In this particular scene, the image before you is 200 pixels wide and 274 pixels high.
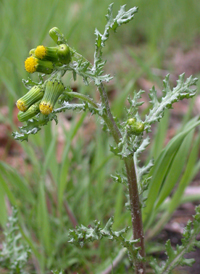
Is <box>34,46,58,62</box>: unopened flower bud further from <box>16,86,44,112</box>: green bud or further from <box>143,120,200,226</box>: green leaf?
<box>143,120,200,226</box>: green leaf

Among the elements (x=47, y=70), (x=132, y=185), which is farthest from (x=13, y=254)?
(x=47, y=70)

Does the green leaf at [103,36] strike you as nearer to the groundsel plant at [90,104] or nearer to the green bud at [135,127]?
the groundsel plant at [90,104]

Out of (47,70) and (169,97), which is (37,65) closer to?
(47,70)

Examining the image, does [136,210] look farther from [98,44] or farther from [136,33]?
[136,33]

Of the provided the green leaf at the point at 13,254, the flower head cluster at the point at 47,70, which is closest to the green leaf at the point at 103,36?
the flower head cluster at the point at 47,70

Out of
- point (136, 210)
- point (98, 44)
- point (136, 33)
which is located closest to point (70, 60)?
point (98, 44)

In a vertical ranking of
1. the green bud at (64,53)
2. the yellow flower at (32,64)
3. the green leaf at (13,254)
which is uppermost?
the yellow flower at (32,64)

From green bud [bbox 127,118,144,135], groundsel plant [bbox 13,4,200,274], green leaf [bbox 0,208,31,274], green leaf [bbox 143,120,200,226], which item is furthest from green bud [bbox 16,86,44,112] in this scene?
green leaf [bbox 0,208,31,274]
